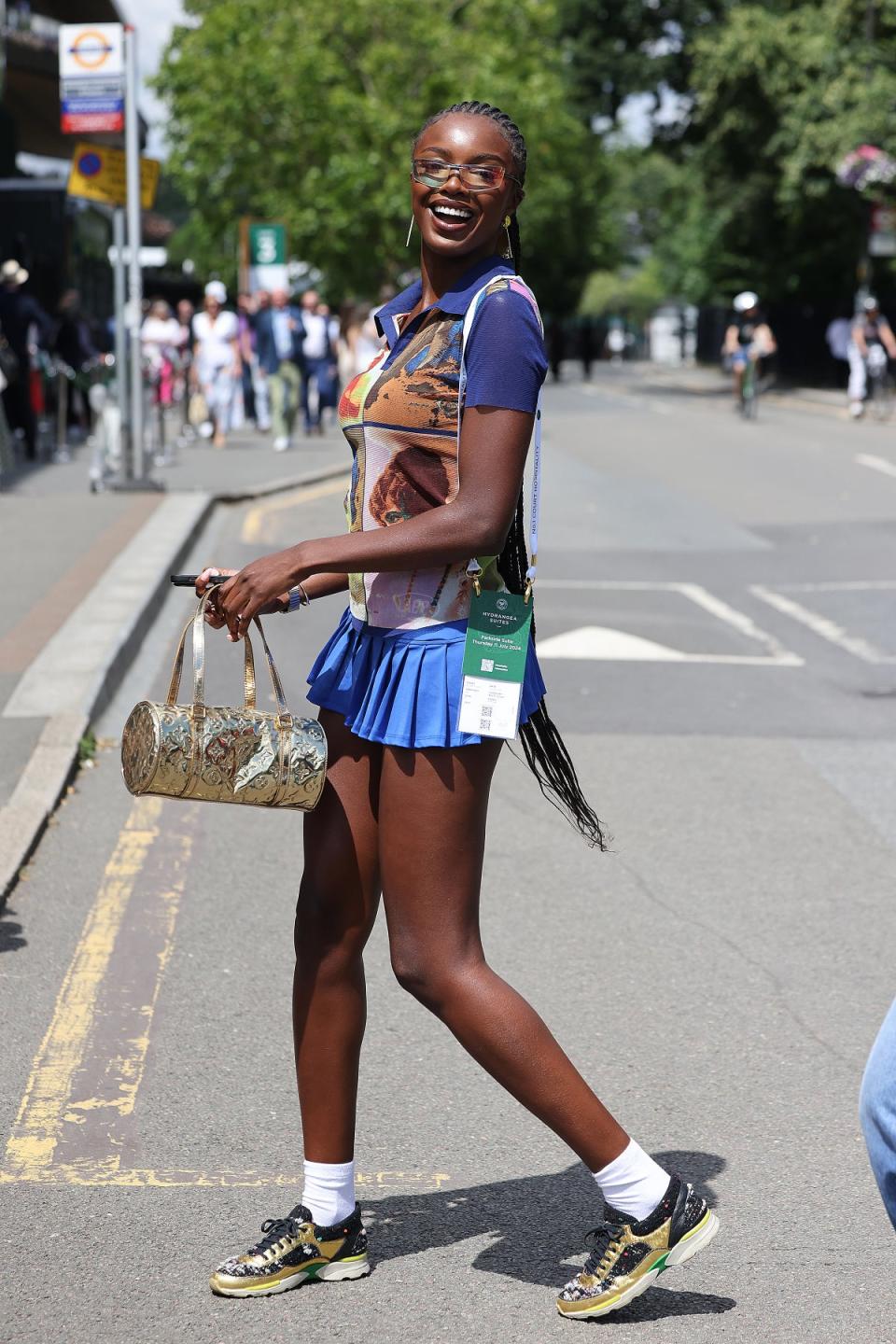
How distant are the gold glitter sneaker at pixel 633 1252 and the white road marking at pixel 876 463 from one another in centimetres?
1844

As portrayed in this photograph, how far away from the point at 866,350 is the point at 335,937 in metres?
29.8

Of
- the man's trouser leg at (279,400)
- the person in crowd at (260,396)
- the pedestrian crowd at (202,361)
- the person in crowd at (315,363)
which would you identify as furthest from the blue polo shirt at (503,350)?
the person in crowd at (260,396)

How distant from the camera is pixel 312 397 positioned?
27.7m

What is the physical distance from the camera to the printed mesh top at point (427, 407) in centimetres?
305

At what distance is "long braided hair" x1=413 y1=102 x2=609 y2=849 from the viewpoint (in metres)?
3.21

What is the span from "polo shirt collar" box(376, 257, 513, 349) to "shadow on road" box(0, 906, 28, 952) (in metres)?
2.63

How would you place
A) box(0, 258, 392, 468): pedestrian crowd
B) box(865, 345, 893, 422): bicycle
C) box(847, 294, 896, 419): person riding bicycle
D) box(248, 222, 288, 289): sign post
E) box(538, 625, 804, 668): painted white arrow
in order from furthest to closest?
1. box(248, 222, 288, 289): sign post
2. box(865, 345, 893, 422): bicycle
3. box(847, 294, 896, 419): person riding bicycle
4. box(0, 258, 392, 468): pedestrian crowd
5. box(538, 625, 804, 668): painted white arrow

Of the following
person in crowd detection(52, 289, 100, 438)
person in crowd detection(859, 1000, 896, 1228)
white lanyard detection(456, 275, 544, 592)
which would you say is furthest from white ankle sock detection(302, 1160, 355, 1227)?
person in crowd detection(52, 289, 100, 438)

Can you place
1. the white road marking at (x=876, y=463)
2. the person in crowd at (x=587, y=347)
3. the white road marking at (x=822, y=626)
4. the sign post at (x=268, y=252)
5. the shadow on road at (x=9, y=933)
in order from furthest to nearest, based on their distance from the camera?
the person in crowd at (x=587, y=347) → the sign post at (x=268, y=252) → the white road marking at (x=876, y=463) → the white road marking at (x=822, y=626) → the shadow on road at (x=9, y=933)

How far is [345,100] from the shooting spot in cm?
4675

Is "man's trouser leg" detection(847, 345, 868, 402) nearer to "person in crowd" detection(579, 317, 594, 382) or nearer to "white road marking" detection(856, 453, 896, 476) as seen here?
"white road marking" detection(856, 453, 896, 476)

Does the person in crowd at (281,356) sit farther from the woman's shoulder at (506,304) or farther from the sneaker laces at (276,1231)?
the woman's shoulder at (506,304)

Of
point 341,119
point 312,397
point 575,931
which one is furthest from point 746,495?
point 341,119

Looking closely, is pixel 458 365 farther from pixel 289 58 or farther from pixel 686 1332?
pixel 289 58
